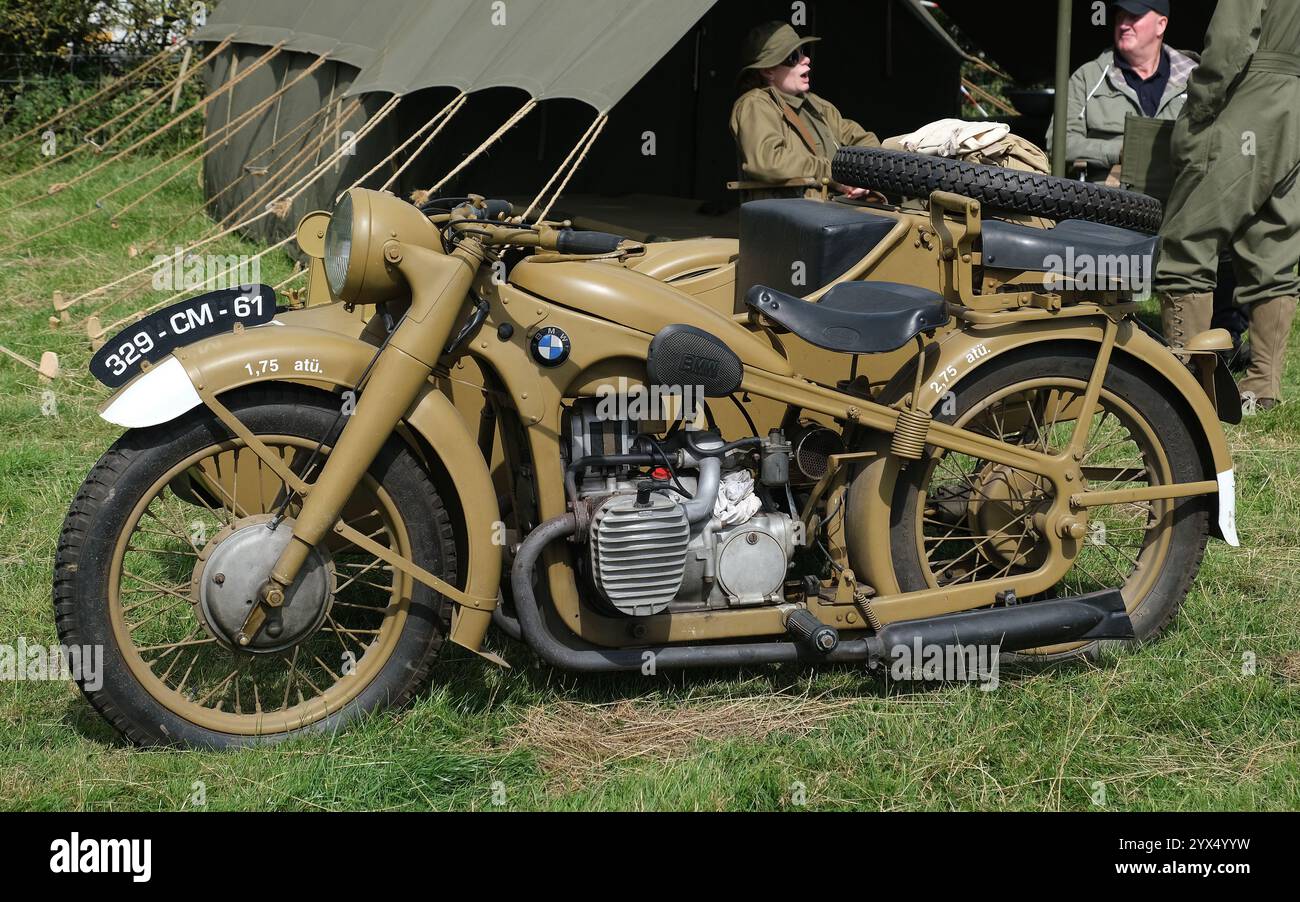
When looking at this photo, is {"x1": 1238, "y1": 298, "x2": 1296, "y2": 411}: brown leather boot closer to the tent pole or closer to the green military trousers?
the green military trousers

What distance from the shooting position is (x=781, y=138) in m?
6.92

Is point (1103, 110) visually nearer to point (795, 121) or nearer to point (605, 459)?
point (795, 121)

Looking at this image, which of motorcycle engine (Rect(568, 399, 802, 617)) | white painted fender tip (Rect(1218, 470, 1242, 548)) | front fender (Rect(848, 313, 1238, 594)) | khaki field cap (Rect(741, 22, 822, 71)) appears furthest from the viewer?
khaki field cap (Rect(741, 22, 822, 71))

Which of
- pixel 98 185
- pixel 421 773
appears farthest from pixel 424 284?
pixel 98 185

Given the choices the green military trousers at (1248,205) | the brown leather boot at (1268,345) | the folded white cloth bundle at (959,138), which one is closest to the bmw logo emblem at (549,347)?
the folded white cloth bundle at (959,138)

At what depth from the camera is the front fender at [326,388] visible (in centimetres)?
326

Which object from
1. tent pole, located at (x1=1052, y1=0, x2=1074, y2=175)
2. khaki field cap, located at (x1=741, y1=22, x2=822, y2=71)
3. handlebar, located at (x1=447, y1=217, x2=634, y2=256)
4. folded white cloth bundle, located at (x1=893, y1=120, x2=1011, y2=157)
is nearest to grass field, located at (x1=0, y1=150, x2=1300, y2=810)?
handlebar, located at (x1=447, y1=217, x2=634, y2=256)

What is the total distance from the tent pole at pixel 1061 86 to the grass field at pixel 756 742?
11.2ft

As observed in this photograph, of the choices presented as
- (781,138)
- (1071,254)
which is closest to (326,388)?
(1071,254)

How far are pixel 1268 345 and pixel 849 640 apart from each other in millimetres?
4029

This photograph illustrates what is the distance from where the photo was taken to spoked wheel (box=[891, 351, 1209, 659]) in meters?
3.87

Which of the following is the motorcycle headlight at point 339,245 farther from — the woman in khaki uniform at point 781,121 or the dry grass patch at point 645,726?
the woman in khaki uniform at point 781,121

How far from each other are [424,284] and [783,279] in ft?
3.96

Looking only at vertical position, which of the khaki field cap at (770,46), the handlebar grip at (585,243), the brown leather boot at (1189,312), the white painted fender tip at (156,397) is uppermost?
the khaki field cap at (770,46)
